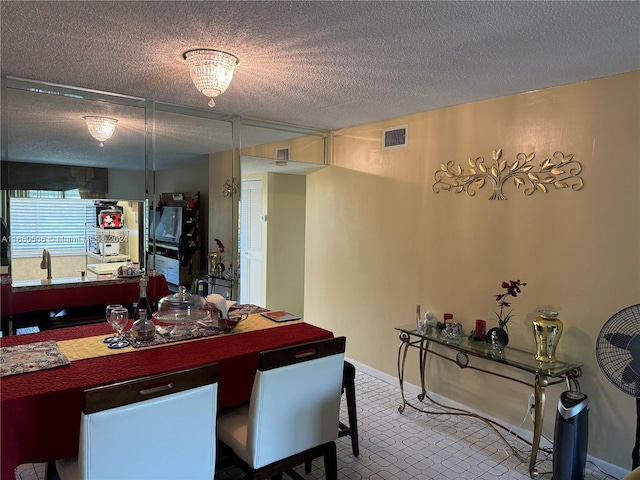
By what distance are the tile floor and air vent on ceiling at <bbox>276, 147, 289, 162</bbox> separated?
8.12 ft

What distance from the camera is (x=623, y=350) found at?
2.22m

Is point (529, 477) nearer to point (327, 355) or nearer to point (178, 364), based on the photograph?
point (327, 355)

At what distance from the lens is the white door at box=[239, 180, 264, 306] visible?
605cm

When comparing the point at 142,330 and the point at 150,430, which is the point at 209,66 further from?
the point at 150,430

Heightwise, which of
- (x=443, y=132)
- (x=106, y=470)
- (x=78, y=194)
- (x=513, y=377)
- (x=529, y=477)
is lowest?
(x=529, y=477)

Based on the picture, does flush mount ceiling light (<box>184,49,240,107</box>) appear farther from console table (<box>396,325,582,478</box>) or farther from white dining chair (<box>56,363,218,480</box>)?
console table (<box>396,325,582,478</box>)

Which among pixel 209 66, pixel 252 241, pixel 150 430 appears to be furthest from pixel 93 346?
pixel 252 241

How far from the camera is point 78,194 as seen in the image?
3164 millimetres

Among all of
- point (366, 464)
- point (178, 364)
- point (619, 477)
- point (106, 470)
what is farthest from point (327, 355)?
point (619, 477)

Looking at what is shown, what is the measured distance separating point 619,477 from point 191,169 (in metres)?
3.79

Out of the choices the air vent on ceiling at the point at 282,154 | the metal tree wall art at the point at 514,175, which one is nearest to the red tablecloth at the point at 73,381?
the metal tree wall art at the point at 514,175

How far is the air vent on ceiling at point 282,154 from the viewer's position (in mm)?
4355

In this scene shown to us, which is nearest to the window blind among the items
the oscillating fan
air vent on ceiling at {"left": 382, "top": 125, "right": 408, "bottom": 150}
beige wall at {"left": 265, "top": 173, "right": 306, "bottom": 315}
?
air vent on ceiling at {"left": 382, "top": 125, "right": 408, "bottom": 150}

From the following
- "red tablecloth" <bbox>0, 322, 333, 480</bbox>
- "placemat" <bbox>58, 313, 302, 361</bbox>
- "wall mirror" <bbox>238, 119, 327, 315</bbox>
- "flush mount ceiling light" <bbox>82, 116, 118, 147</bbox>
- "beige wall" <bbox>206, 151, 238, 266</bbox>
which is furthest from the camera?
"wall mirror" <bbox>238, 119, 327, 315</bbox>
